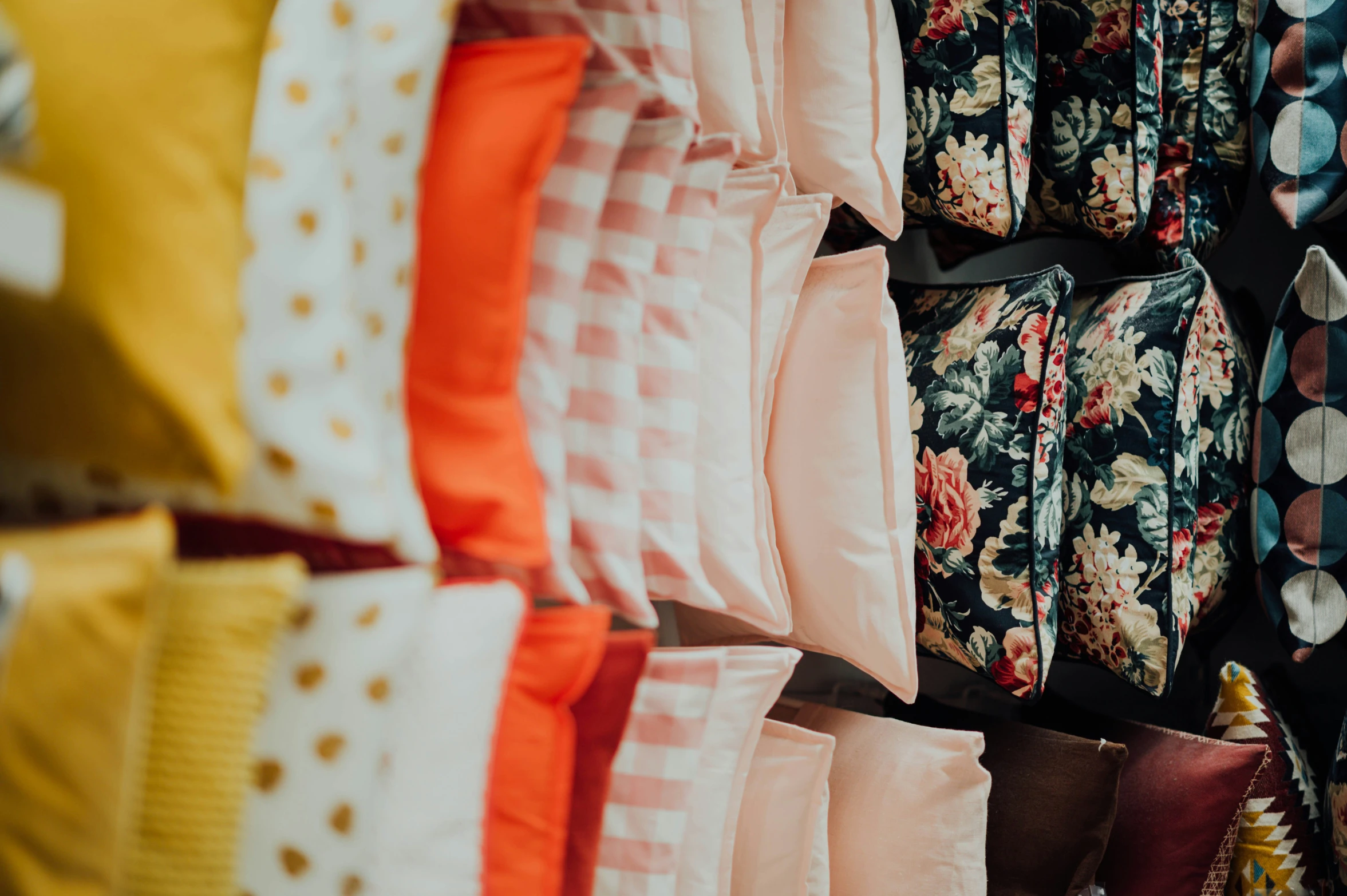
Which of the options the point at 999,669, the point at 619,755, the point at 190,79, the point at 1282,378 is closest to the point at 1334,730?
the point at 1282,378

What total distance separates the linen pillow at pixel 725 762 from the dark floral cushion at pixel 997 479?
0.28 meters

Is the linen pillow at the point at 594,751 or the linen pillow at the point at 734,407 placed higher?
the linen pillow at the point at 734,407

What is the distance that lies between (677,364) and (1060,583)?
0.63 m

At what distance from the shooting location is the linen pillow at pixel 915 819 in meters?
0.97

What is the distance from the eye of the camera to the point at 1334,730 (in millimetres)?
1493

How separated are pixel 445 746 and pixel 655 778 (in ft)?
0.92

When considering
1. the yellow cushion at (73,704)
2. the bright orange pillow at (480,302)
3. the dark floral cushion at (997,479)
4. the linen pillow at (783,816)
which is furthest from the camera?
the dark floral cushion at (997,479)

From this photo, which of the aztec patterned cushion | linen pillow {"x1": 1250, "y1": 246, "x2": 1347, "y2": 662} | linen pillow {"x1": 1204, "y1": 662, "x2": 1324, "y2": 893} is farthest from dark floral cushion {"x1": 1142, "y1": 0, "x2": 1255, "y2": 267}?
linen pillow {"x1": 1204, "y1": 662, "x2": 1324, "y2": 893}

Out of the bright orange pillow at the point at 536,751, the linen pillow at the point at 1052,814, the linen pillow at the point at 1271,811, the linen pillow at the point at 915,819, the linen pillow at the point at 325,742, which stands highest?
the linen pillow at the point at 325,742

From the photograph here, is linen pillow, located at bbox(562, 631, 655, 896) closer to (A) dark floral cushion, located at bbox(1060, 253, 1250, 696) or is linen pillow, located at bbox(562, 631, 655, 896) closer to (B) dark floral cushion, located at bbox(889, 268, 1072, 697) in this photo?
(B) dark floral cushion, located at bbox(889, 268, 1072, 697)

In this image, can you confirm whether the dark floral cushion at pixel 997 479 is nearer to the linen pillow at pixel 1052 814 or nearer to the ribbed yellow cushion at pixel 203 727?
the linen pillow at pixel 1052 814

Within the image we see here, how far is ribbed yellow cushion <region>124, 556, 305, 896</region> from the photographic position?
1.33 feet

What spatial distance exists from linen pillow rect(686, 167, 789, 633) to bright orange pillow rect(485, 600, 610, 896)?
0.22m

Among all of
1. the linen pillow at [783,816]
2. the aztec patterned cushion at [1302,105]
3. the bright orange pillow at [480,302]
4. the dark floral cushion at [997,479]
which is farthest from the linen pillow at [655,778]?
the aztec patterned cushion at [1302,105]
